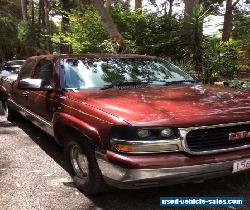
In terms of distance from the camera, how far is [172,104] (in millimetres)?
4246

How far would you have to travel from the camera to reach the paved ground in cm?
443

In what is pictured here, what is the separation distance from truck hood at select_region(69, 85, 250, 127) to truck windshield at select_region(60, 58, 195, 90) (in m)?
0.33

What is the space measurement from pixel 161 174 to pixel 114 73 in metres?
2.22

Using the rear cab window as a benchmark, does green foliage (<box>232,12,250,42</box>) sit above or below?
above

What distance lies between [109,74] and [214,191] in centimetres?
204

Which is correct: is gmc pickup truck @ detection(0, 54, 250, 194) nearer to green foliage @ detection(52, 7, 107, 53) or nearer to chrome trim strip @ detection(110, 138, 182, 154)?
chrome trim strip @ detection(110, 138, 182, 154)

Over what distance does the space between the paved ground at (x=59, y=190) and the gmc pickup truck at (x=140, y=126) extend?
0.67ft

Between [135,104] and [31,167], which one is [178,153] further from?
[31,167]

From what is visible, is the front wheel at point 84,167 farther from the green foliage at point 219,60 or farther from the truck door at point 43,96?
the green foliage at point 219,60

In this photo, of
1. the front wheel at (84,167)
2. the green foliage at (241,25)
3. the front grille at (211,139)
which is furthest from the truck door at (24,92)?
the green foliage at (241,25)

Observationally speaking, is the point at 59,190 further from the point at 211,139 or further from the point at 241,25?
the point at 241,25

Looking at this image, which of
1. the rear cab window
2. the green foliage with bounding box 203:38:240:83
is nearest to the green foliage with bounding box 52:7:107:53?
the green foliage with bounding box 203:38:240:83

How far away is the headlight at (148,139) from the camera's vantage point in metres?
3.78

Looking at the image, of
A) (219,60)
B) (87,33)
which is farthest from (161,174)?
(87,33)
